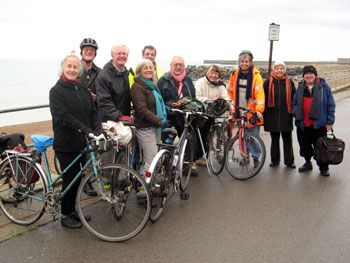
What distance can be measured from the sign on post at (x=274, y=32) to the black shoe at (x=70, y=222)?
8.67m

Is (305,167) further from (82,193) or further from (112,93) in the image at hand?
(82,193)

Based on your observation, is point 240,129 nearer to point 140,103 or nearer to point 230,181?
point 230,181

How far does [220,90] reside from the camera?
5.60 metres

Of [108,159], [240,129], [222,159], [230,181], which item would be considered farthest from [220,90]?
[108,159]

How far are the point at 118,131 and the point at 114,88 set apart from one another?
74 cm

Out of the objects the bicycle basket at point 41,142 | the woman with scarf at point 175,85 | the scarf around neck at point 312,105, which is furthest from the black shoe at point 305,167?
the bicycle basket at point 41,142

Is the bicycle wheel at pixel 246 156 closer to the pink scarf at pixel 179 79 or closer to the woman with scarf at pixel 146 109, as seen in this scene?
the pink scarf at pixel 179 79

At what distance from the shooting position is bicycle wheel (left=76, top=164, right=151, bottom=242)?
→ 11.4 ft

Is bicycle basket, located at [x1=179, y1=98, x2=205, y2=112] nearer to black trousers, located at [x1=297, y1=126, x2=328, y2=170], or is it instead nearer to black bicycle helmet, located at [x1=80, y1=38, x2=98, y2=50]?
black bicycle helmet, located at [x1=80, y1=38, x2=98, y2=50]

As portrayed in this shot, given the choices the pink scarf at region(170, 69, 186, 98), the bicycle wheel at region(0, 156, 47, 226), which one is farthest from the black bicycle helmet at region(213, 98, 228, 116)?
the bicycle wheel at region(0, 156, 47, 226)

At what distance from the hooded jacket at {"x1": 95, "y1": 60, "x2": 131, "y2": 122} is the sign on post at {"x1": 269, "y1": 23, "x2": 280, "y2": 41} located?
7230mm

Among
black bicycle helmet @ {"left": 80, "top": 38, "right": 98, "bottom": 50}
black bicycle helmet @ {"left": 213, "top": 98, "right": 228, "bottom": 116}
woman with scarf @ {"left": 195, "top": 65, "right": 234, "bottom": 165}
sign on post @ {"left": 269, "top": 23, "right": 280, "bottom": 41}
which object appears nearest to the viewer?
black bicycle helmet @ {"left": 80, "top": 38, "right": 98, "bottom": 50}

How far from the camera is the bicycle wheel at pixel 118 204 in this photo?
3463 mm

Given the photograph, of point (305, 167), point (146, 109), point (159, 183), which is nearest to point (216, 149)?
point (305, 167)
